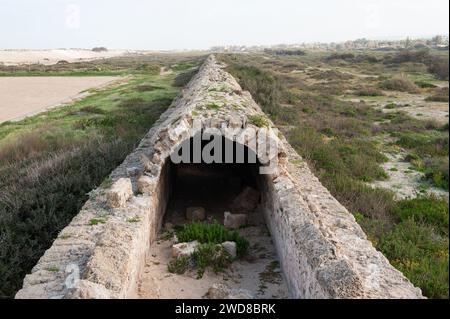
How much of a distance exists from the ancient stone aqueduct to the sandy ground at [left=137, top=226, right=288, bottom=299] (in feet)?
0.63

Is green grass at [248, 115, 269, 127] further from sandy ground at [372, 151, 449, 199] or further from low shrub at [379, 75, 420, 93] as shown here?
low shrub at [379, 75, 420, 93]

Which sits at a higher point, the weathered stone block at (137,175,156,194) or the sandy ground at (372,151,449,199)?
the weathered stone block at (137,175,156,194)

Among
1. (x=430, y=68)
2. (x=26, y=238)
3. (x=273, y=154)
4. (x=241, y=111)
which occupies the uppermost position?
(x=430, y=68)

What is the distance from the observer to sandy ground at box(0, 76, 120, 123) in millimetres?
22641

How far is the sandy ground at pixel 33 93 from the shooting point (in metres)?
22.6

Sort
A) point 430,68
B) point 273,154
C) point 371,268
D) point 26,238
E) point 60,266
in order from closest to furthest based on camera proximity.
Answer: point 430,68
point 371,268
point 60,266
point 26,238
point 273,154

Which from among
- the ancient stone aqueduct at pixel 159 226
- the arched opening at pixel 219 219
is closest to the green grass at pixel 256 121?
the ancient stone aqueduct at pixel 159 226

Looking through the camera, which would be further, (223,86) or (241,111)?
(223,86)

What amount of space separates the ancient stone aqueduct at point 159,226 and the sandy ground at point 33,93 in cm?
1522

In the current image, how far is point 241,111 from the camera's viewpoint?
26.9 ft

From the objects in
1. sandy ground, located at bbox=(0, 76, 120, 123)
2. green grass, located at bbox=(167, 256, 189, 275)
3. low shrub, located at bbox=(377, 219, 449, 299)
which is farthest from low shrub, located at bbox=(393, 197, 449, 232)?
sandy ground, located at bbox=(0, 76, 120, 123)

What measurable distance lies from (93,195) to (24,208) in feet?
5.02

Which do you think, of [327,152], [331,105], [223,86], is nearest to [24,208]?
[223,86]
